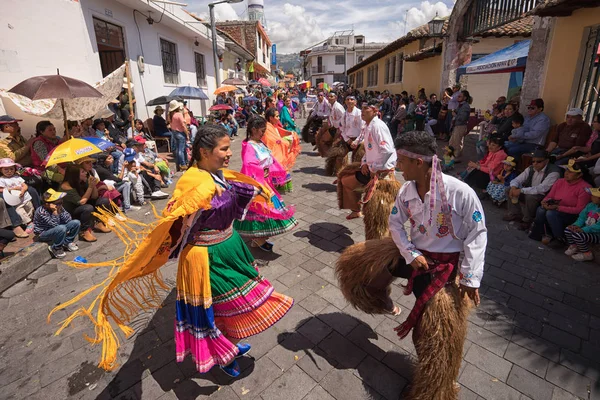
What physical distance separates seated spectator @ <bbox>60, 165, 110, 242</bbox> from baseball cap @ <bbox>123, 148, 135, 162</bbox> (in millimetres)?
1502

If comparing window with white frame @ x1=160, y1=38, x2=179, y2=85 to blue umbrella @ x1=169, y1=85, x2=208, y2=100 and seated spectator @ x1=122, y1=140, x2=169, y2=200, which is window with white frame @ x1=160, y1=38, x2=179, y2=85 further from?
seated spectator @ x1=122, y1=140, x2=169, y2=200

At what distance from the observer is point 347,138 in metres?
7.36

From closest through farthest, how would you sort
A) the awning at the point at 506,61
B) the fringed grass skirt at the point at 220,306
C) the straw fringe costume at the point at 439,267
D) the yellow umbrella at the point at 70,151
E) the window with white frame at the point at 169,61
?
1. the straw fringe costume at the point at 439,267
2. the fringed grass skirt at the point at 220,306
3. the yellow umbrella at the point at 70,151
4. the awning at the point at 506,61
5. the window with white frame at the point at 169,61

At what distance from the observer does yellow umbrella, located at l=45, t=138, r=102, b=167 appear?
461cm

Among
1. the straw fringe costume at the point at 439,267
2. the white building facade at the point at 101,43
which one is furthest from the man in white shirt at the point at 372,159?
the white building facade at the point at 101,43

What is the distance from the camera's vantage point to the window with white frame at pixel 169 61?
1275cm

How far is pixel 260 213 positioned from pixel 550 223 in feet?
13.4

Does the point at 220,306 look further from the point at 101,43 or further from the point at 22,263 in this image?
the point at 101,43

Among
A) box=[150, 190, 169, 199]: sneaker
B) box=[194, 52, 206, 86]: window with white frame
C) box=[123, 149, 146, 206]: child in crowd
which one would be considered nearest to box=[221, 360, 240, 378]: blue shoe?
box=[123, 149, 146, 206]: child in crowd

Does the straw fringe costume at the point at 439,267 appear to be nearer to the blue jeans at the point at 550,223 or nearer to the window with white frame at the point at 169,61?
the blue jeans at the point at 550,223

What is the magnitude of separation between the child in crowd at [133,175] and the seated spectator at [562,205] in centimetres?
715

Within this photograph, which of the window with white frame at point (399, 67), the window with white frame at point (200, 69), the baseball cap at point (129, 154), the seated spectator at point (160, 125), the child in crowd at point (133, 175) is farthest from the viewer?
the window with white frame at point (399, 67)

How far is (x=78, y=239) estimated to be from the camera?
5289 mm

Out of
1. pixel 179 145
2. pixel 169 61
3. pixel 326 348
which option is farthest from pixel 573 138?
pixel 169 61
